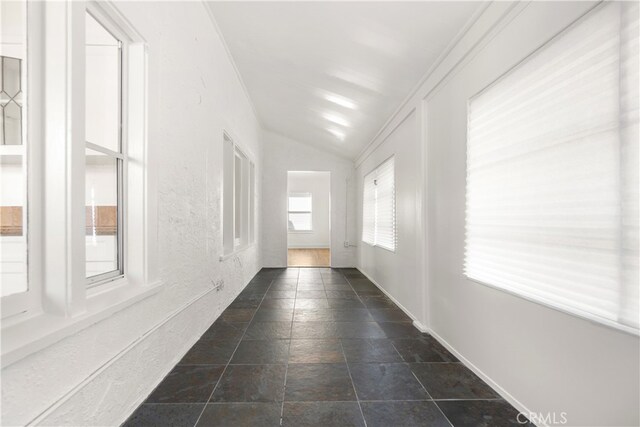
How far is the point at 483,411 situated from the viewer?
1.65 meters

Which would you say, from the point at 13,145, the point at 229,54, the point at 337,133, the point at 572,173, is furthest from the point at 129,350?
the point at 337,133

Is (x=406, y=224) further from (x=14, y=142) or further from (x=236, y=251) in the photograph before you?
(x=14, y=142)

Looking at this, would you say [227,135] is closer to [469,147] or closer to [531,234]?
[469,147]

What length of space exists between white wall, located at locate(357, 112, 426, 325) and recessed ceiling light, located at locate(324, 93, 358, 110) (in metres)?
0.66

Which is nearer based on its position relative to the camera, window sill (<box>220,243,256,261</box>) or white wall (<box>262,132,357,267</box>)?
window sill (<box>220,243,256,261</box>)

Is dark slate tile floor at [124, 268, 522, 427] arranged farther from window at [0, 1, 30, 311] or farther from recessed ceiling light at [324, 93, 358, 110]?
recessed ceiling light at [324, 93, 358, 110]

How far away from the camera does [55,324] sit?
3.61 ft

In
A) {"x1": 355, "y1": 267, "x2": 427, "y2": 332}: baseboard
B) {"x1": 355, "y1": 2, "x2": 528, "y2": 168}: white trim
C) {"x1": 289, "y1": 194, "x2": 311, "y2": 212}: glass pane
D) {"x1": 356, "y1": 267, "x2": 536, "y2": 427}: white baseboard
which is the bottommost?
{"x1": 355, "y1": 267, "x2": 427, "y2": 332}: baseboard

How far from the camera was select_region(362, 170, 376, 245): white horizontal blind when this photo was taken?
5.27 m

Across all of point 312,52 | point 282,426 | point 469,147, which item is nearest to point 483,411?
point 282,426

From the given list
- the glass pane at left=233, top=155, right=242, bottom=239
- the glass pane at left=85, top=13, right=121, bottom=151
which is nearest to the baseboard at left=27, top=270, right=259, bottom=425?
the glass pane at left=85, top=13, right=121, bottom=151
